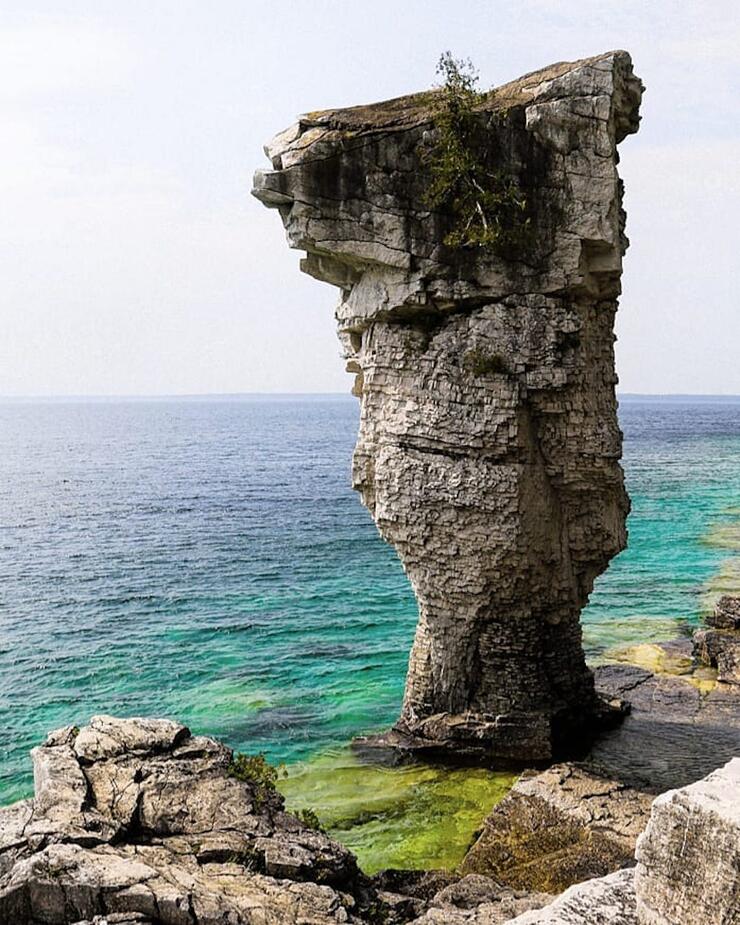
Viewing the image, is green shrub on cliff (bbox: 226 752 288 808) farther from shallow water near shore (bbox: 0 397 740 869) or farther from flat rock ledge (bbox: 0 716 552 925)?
shallow water near shore (bbox: 0 397 740 869)

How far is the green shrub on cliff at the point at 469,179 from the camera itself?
65.8ft

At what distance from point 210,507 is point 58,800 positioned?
57.3 metres

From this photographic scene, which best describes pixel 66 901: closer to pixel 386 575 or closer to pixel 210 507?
pixel 386 575

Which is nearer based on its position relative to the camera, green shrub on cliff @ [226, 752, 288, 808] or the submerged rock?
green shrub on cliff @ [226, 752, 288, 808]

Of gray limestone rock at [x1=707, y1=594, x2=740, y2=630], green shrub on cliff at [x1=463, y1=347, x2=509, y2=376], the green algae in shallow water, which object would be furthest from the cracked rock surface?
gray limestone rock at [x1=707, y1=594, x2=740, y2=630]

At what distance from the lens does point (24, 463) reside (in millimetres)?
112375

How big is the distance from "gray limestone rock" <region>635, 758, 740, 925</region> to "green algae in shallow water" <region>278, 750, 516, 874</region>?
44.4 feet

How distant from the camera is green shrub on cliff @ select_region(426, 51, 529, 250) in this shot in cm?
2005

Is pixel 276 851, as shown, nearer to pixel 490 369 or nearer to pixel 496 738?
pixel 496 738

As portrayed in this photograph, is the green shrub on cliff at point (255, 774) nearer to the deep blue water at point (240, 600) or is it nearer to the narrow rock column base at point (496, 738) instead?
the narrow rock column base at point (496, 738)

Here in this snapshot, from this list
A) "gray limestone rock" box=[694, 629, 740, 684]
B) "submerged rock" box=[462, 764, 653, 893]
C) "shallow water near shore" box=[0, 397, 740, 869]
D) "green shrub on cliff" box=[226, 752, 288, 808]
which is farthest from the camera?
"gray limestone rock" box=[694, 629, 740, 684]

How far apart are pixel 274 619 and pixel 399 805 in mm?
18426

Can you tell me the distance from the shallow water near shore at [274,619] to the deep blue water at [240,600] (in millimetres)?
113

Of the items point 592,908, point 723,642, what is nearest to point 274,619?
point 723,642
